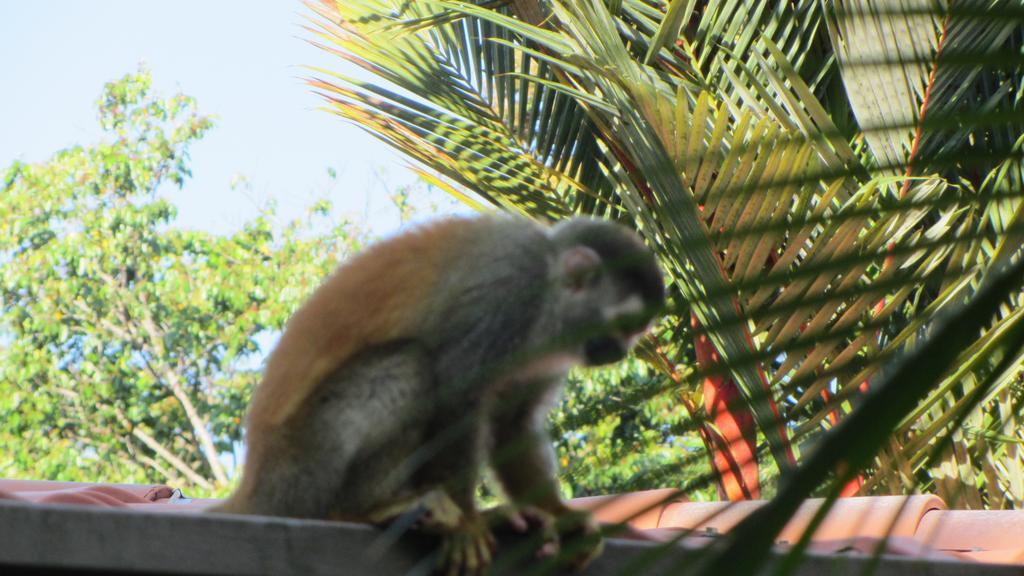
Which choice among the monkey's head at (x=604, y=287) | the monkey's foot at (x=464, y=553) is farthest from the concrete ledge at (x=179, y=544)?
the monkey's head at (x=604, y=287)

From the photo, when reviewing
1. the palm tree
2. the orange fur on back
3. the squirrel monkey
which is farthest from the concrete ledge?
the orange fur on back

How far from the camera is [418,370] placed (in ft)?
10.2

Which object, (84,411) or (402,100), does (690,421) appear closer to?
(402,100)

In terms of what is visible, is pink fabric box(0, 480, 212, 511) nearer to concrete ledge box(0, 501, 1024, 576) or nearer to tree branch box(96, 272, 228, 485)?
concrete ledge box(0, 501, 1024, 576)

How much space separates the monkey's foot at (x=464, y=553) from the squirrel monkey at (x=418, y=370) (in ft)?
0.09

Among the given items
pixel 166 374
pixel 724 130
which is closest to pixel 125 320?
pixel 166 374

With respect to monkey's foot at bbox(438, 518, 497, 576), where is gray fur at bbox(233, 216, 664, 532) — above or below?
above

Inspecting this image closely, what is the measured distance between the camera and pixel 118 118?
20.3 m

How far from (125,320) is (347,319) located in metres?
16.2

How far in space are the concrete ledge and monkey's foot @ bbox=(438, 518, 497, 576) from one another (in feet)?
0.30

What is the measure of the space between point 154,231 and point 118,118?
3.30 metres

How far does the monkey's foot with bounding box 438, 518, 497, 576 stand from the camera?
2316 mm

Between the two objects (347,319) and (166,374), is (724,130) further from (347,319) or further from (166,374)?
(166,374)

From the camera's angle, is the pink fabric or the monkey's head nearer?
the pink fabric
